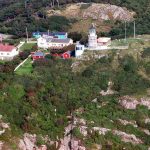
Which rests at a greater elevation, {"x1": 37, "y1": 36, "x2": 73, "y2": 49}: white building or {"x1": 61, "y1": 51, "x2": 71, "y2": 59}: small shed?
{"x1": 37, "y1": 36, "x2": 73, "y2": 49}: white building

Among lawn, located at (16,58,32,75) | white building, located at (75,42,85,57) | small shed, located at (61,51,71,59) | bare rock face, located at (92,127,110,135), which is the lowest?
bare rock face, located at (92,127,110,135)

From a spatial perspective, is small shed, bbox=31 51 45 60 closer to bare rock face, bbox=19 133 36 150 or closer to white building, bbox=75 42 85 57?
white building, bbox=75 42 85 57

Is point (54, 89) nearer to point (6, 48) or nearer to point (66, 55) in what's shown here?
point (66, 55)

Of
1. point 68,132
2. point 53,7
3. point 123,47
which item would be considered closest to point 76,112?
point 68,132

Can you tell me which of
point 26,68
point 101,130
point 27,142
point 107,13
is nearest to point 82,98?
point 101,130

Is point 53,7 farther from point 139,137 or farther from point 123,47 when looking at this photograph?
point 139,137

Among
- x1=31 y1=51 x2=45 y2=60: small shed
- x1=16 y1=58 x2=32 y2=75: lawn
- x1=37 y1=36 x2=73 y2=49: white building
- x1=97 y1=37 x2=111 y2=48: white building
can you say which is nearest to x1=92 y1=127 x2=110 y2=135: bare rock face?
x1=16 y1=58 x2=32 y2=75: lawn

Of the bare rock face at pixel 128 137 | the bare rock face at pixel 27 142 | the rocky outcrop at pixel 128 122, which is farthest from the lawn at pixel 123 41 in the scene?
the bare rock face at pixel 27 142

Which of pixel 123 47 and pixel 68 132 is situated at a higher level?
pixel 123 47
